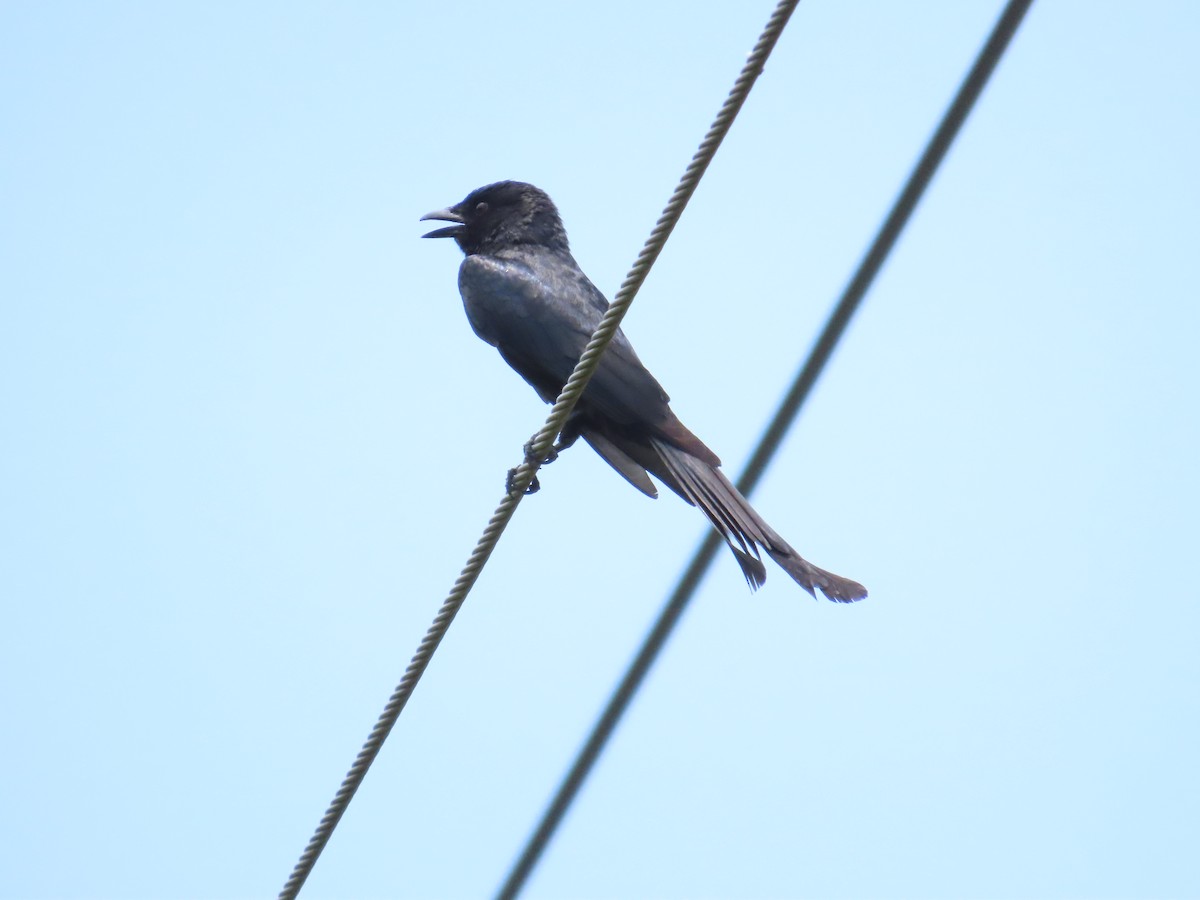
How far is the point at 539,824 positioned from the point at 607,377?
1922 millimetres

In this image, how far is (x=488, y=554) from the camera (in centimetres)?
347

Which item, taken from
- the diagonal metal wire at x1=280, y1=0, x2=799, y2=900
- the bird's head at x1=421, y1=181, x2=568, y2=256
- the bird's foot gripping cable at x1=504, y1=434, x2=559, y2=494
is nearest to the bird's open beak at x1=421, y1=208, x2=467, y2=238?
the bird's head at x1=421, y1=181, x2=568, y2=256

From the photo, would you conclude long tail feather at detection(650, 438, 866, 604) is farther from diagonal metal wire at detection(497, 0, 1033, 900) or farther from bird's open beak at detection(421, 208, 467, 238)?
bird's open beak at detection(421, 208, 467, 238)

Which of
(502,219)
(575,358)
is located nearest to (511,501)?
(575,358)

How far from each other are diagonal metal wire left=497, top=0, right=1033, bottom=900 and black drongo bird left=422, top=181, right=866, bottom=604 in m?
0.75

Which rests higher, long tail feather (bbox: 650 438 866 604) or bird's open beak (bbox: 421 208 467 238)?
bird's open beak (bbox: 421 208 467 238)

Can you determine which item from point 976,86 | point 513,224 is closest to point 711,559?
point 976,86

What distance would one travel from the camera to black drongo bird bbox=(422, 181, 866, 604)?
4.35m

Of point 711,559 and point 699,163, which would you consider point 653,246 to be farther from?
point 711,559

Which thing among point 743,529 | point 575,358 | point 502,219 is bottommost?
point 743,529

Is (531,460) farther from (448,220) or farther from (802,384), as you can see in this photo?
(448,220)

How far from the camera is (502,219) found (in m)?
6.49

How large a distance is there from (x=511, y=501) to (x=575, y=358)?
1.74 m

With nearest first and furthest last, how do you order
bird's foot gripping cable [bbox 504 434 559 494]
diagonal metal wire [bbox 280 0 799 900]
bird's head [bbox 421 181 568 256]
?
diagonal metal wire [bbox 280 0 799 900]
bird's foot gripping cable [bbox 504 434 559 494]
bird's head [bbox 421 181 568 256]
